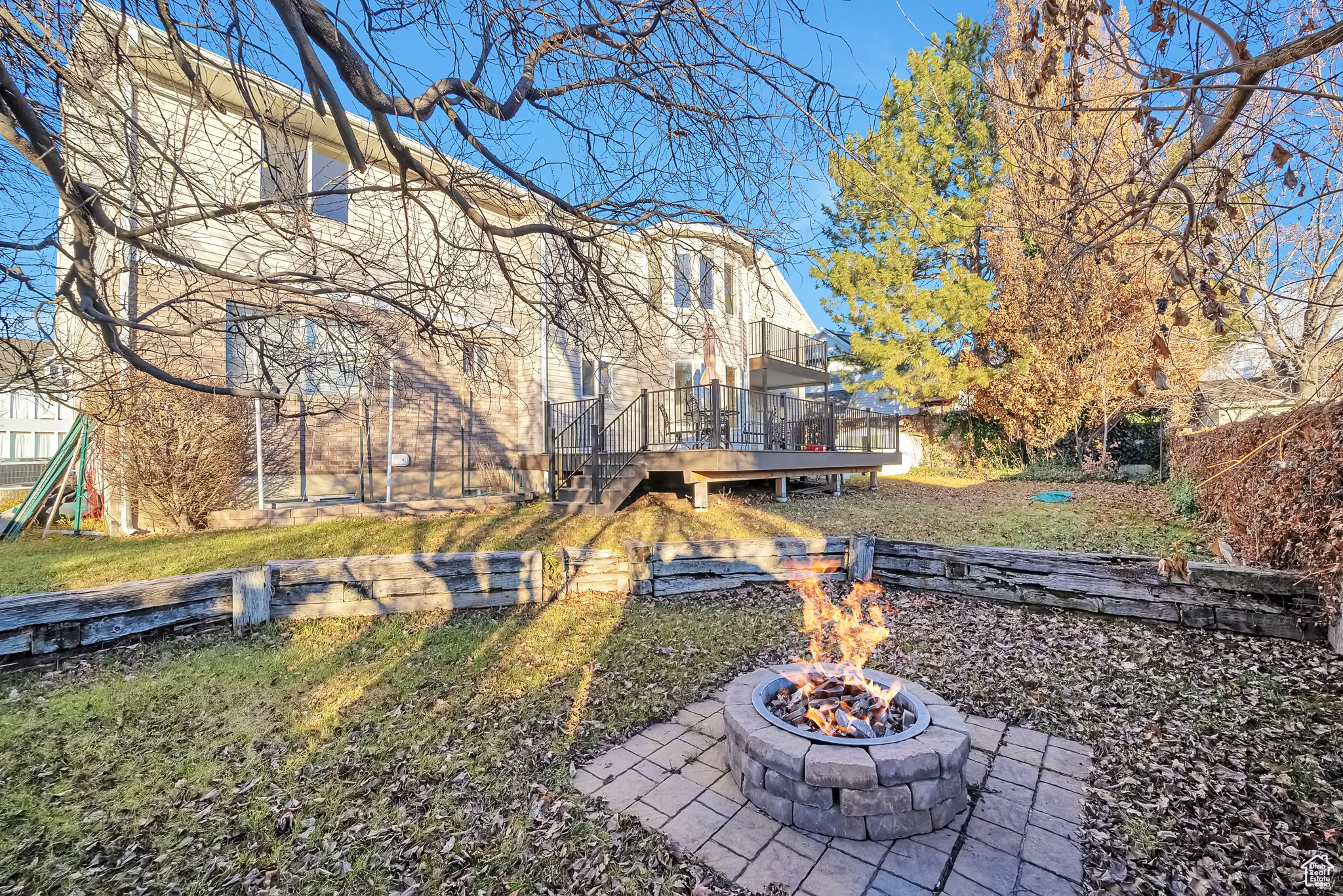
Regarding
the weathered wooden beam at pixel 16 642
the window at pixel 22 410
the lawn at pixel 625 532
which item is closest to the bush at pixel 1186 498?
the lawn at pixel 625 532

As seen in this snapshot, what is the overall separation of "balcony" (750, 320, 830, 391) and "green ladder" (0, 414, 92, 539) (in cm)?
1357

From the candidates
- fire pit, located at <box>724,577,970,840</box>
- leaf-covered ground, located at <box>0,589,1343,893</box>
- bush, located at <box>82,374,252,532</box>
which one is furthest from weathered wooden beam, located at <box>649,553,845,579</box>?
bush, located at <box>82,374,252,532</box>

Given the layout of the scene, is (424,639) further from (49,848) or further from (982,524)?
(982,524)

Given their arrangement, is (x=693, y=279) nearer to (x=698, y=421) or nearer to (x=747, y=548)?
(x=747, y=548)

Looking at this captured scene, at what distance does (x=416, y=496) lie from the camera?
11.3m

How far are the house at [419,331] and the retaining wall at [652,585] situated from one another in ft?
5.32

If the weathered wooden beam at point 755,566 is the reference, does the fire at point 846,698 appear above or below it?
below

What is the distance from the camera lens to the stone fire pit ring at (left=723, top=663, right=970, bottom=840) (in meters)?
2.45

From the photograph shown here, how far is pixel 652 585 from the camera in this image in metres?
5.84

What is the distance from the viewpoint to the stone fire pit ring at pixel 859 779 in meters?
2.45

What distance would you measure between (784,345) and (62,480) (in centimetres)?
1594

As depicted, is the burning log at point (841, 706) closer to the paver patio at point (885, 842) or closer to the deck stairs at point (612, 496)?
the paver patio at point (885, 842)

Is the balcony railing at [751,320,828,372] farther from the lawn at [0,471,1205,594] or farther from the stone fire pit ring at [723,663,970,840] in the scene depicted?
the stone fire pit ring at [723,663,970,840]

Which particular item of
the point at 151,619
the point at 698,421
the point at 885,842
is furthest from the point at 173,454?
the point at 885,842
